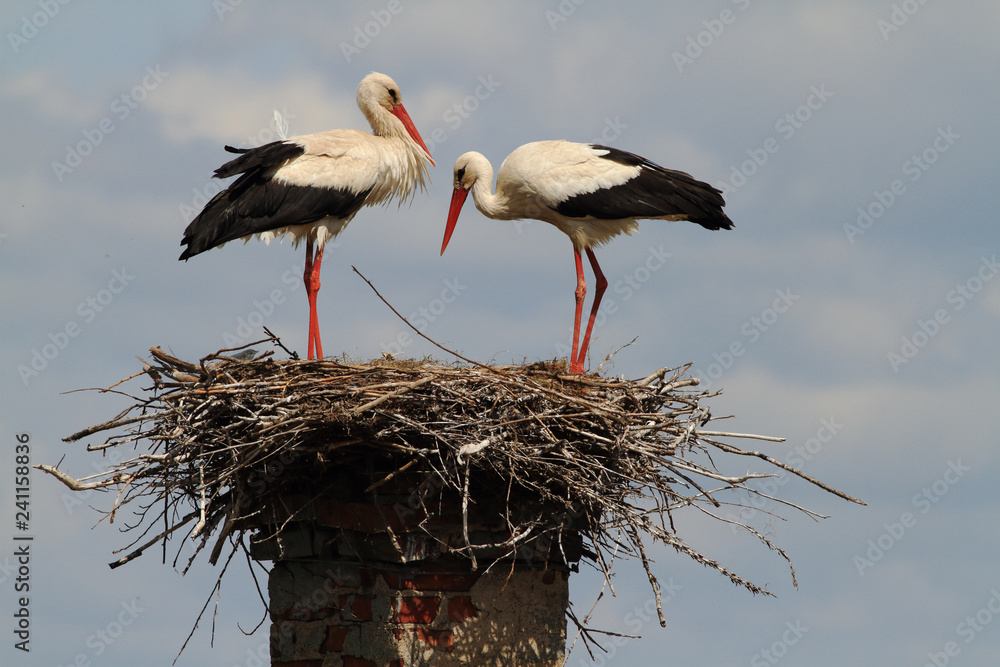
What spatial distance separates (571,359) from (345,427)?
278 centimetres

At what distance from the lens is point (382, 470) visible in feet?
18.9

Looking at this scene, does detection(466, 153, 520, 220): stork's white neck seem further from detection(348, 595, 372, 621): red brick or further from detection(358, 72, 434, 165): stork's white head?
detection(348, 595, 372, 621): red brick

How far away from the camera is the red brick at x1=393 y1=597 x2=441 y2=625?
221 inches

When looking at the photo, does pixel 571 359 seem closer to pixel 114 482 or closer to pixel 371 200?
pixel 371 200

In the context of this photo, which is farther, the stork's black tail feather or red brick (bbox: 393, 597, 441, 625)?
the stork's black tail feather

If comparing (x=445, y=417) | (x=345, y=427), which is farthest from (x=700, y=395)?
(x=345, y=427)

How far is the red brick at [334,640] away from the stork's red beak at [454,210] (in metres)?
3.86

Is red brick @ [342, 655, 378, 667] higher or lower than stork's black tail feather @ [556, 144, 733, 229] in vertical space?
lower

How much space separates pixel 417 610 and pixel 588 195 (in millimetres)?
3477

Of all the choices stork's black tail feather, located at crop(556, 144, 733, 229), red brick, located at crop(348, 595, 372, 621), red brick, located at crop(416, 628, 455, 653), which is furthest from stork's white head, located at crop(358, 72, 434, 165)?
red brick, located at crop(416, 628, 455, 653)

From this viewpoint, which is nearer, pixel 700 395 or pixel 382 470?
pixel 382 470

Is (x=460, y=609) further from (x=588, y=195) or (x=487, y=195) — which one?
(x=487, y=195)

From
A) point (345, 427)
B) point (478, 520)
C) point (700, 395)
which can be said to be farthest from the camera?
point (700, 395)

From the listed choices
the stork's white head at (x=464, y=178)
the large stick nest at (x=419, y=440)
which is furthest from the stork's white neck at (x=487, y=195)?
the large stick nest at (x=419, y=440)
